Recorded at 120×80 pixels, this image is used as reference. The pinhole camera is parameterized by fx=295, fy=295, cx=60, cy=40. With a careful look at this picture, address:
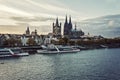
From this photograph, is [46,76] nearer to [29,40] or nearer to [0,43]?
[0,43]

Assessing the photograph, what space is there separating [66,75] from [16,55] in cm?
3924

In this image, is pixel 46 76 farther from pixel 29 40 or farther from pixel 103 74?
pixel 29 40

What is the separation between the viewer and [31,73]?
151ft

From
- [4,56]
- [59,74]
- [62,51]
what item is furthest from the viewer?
[62,51]

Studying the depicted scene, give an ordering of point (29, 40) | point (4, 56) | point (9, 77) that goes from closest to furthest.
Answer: point (9, 77) < point (4, 56) < point (29, 40)

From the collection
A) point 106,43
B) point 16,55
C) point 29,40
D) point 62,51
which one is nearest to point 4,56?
point 16,55

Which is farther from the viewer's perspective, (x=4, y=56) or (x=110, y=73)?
(x=4, y=56)

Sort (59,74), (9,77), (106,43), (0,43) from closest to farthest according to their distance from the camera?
(9,77), (59,74), (0,43), (106,43)

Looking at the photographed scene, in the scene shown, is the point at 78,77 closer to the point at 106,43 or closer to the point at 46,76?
the point at 46,76

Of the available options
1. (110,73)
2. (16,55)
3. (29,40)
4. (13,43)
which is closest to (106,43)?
(29,40)

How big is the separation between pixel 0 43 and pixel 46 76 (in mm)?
80881

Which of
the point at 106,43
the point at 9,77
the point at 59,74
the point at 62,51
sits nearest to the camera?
the point at 9,77

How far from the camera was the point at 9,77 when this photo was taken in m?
42.1

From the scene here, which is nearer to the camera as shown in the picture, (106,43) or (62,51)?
(62,51)
